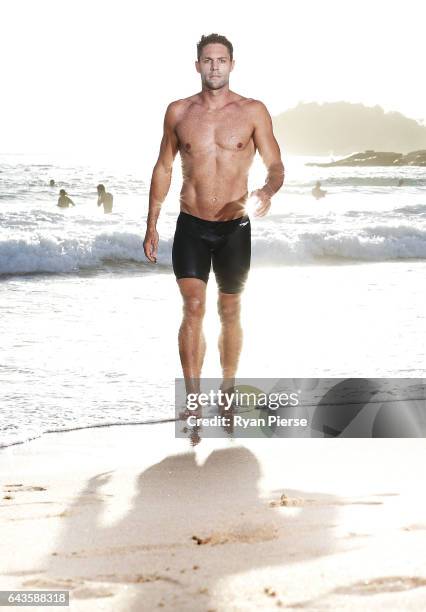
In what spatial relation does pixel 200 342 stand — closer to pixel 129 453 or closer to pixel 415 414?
pixel 129 453

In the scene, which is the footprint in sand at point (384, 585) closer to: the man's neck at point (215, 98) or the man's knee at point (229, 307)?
→ the man's knee at point (229, 307)

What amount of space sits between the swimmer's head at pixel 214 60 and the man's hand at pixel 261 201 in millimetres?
596

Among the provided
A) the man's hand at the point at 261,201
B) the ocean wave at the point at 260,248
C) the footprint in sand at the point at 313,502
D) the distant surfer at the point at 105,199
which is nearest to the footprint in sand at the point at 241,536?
the footprint in sand at the point at 313,502

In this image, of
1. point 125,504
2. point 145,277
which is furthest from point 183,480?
point 145,277

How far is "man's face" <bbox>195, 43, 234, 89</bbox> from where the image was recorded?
4418mm

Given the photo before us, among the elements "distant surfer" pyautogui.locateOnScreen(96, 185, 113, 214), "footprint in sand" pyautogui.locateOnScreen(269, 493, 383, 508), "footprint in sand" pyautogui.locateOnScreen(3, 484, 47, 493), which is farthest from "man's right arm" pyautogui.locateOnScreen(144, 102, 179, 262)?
"distant surfer" pyautogui.locateOnScreen(96, 185, 113, 214)

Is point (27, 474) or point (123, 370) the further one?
point (123, 370)

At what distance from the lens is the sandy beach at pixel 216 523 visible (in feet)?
7.76

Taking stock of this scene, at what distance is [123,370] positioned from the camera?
20.0ft

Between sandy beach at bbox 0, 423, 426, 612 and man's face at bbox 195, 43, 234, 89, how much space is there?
1.84 m

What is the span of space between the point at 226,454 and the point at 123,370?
2.14m

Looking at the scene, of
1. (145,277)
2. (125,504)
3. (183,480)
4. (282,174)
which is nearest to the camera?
(125,504)

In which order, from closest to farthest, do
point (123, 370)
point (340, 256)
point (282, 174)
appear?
point (282, 174) < point (123, 370) < point (340, 256)

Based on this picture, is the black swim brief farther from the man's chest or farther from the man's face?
the man's face
